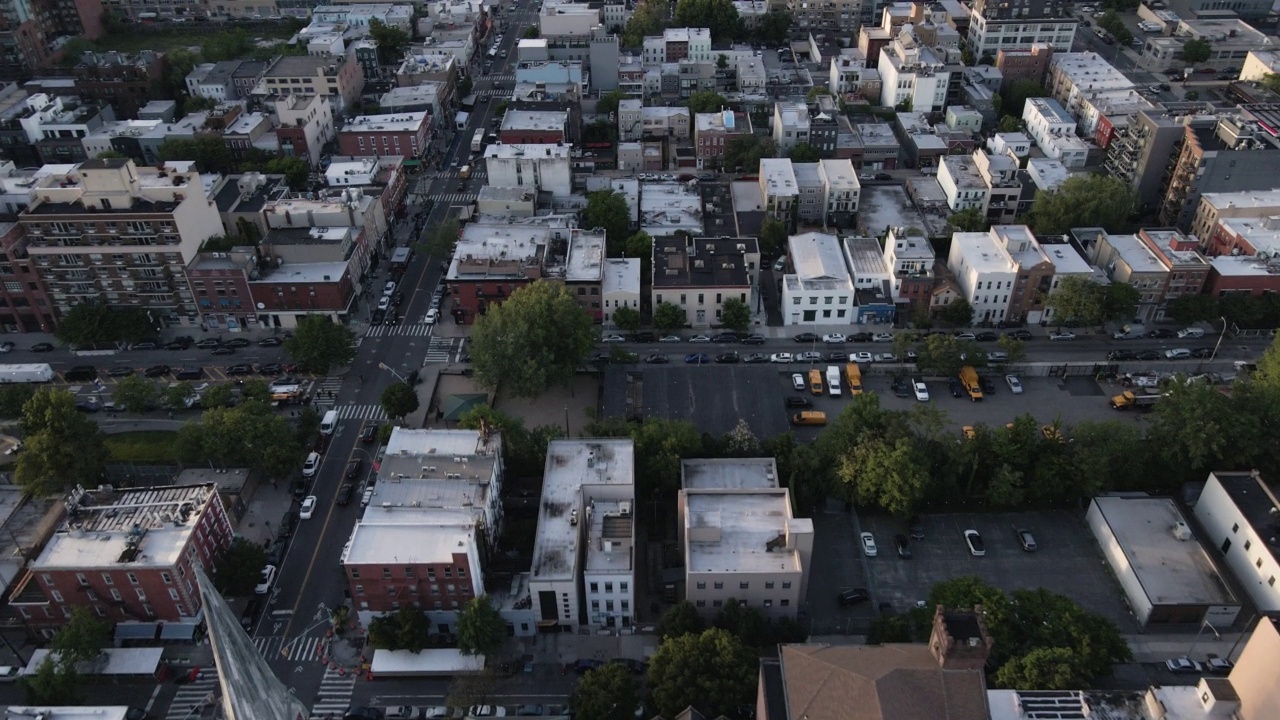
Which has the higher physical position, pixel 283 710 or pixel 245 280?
pixel 283 710

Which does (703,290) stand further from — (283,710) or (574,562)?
(283,710)

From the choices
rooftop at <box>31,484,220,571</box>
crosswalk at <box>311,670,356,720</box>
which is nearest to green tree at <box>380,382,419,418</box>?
rooftop at <box>31,484,220,571</box>

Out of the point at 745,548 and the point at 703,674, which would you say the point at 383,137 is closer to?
the point at 745,548

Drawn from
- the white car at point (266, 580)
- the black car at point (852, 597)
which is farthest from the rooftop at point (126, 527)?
the black car at point (852, 597)

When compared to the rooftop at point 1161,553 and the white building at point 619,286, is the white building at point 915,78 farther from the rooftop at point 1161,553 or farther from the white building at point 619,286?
the rooftop at point 1161,553

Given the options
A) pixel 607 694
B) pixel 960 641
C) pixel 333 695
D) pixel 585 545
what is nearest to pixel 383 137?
pixel 585 545

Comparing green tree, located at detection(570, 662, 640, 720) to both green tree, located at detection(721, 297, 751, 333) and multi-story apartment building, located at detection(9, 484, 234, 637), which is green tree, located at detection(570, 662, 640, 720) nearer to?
multi-story apartment building, located at detection(9, 484, 234, 637)

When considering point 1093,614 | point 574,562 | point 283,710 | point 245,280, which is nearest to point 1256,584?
point 1093,614
